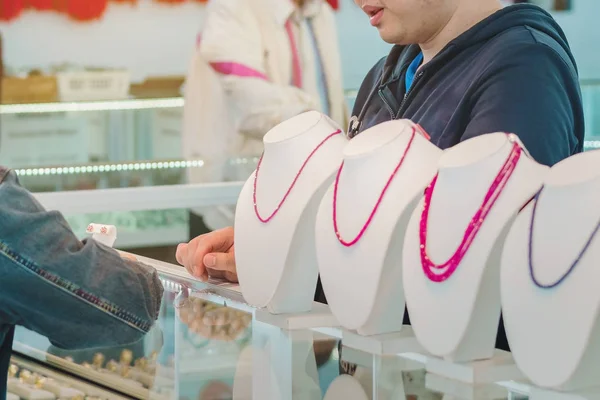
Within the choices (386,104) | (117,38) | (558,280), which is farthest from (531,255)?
(117,38)

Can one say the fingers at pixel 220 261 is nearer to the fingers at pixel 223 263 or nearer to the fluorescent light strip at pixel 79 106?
the fingers at pixel 223 263

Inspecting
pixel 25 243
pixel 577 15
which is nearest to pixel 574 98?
pixel 25 243

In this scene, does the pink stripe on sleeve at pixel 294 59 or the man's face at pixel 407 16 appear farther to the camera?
the pink stripe on sleeve at pixel 294 59

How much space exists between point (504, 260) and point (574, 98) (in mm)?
488

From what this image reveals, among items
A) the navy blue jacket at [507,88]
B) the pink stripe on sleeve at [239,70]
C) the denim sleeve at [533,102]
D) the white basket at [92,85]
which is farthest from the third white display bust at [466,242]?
the white basket at [92,85]

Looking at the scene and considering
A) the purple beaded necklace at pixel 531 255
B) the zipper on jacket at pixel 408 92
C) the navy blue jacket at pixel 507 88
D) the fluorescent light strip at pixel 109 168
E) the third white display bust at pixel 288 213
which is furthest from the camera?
the fluorescent light strip at pixel 109 168

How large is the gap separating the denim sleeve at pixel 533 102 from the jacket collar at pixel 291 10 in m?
2.80

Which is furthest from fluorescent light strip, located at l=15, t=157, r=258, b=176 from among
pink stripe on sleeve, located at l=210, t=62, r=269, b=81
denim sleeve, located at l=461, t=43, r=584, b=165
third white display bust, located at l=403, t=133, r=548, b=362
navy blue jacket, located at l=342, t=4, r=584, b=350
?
third white display bust, located at l=403, t=133, r=548, b=362

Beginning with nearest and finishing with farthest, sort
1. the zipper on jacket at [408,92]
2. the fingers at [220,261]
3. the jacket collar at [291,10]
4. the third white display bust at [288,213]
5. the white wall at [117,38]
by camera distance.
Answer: the third white display bust at [288,213]
the fingers at [220,261]
the zipper on jacket at [408,92]
the jacket collar at [291,10]
the white wall at [117,38]

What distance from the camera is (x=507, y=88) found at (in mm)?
1369

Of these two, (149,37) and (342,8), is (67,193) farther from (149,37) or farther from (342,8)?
(342,8)

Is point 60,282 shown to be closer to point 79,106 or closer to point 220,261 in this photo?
point 220,261

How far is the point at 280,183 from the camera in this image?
1.25 metres

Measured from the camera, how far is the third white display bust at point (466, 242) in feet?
3.36
